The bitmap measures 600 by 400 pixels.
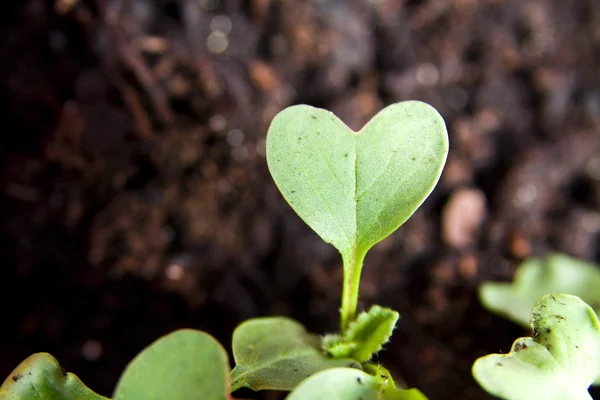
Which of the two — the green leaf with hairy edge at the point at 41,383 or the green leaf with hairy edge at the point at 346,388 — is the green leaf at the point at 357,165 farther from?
the green leaf with hairy edge at the point at 41,383

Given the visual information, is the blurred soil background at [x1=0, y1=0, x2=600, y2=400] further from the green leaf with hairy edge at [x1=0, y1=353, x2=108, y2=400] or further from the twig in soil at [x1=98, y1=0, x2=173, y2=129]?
the green leaf with hairy edge at [x1=0, y1=353, x2=108, y2=400]

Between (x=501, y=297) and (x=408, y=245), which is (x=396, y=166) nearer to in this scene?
(x=501, y=297)

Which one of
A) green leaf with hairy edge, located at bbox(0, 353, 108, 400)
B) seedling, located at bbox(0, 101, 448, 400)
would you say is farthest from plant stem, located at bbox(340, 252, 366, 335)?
green leaf with hairy edge, located at bbox(0, 353, 108, 400)

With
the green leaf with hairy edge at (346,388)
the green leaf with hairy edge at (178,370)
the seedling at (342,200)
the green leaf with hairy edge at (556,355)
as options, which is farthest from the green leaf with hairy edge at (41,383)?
the green leaf with hairy edge at (556,355)

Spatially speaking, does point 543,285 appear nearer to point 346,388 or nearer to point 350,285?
point 350,285

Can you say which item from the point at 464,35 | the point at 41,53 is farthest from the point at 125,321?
the point at 464,35

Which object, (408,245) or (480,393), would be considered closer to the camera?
(480,393)
